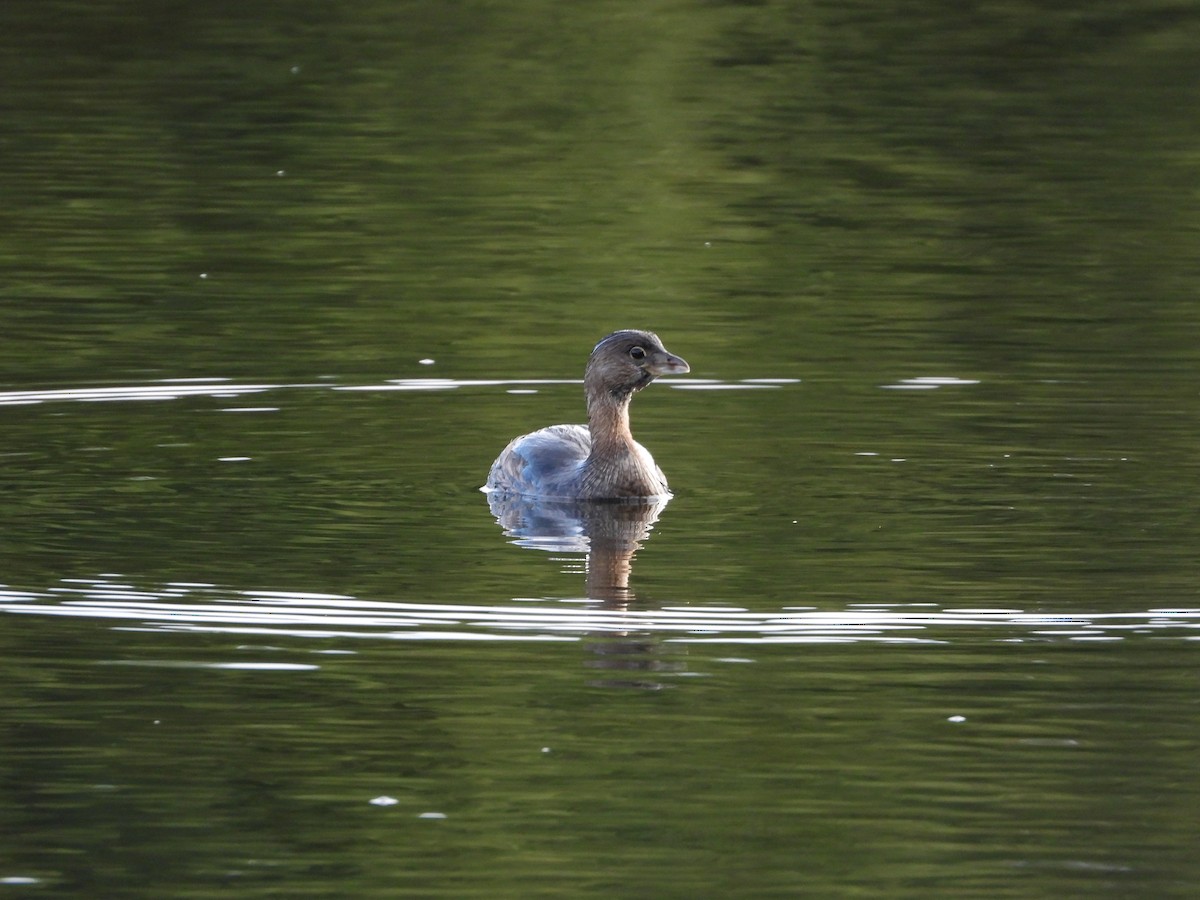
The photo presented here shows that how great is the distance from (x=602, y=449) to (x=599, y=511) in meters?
0.46

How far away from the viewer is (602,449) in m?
15.1

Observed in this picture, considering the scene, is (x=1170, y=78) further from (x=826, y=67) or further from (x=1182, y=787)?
(x=1182, y=787)

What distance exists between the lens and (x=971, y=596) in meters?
11.9

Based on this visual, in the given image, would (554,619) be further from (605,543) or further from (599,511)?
(599,511)

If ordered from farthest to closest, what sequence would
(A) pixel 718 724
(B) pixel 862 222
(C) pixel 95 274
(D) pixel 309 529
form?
(B) pixel 862 222, (C) pixel 95 274, (D) pixel 309 529, (A) pixel 718 724

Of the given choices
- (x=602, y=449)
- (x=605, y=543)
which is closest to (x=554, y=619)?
(x=605, y=543)

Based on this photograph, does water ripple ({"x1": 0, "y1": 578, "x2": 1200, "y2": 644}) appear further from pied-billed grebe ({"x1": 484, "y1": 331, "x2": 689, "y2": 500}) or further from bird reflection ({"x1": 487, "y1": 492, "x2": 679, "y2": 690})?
pied-billed grebe ({"x1": 484, "y1": 331, "x2": 689, "y2": 500})

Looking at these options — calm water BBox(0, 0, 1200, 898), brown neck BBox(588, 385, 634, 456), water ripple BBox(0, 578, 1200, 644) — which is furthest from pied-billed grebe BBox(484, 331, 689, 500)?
water ripple BBox(0, 578, 1200, 644)

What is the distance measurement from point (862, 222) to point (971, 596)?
13.3 meters

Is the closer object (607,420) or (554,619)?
(554,619)

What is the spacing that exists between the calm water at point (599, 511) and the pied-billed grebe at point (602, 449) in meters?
0.24

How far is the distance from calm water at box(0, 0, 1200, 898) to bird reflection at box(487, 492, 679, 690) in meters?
0.04

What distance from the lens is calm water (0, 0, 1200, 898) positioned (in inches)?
356

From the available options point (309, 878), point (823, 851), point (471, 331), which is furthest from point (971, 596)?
point (471, 331)
